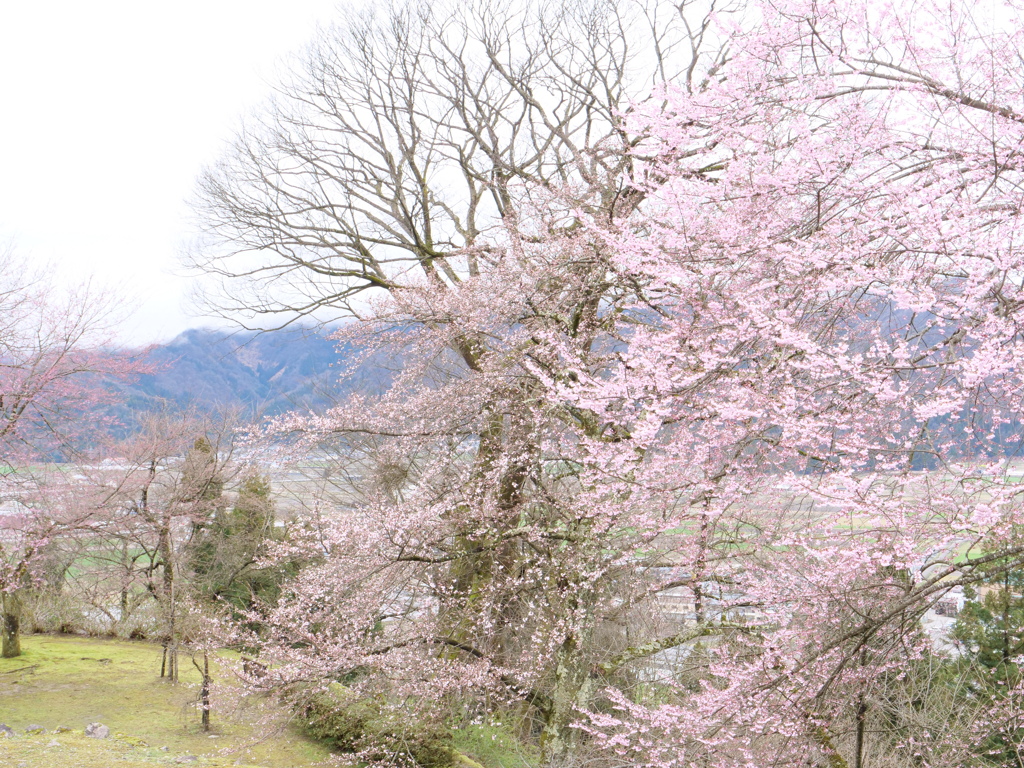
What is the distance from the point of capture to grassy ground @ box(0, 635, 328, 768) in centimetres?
739

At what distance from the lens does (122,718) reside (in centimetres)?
1085

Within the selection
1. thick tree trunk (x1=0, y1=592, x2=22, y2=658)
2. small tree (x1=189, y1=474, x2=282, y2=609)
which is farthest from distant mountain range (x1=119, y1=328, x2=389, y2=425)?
thick tree trunk (x1=0, y1=592, x2=22, y2=658)

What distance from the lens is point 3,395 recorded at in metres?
9.20

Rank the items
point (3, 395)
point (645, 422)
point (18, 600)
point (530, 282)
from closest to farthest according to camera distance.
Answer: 1. point (645, 422)
2. point (530, 282)
3. point (3, 395)
4. point (18, 600)

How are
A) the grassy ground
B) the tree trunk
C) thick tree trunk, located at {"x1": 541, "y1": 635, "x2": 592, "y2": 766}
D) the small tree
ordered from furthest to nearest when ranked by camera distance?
A: the small tree → the tree trunk → the grassy ground → thick tree trunk, located at {"x1": 541, "y1": 635, "x2": 592, "y2": 766}

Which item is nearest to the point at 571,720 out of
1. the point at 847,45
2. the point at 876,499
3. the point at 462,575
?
the point at 462,575

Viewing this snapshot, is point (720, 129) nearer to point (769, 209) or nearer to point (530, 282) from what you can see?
point (769, 209)

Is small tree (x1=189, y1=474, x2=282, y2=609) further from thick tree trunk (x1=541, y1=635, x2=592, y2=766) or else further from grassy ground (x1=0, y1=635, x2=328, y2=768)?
thick tree trunk (x1=541, y1=635, x2=592, y2=766)

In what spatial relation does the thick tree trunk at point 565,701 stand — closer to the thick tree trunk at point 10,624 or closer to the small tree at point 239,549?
the small tree at point 239,549

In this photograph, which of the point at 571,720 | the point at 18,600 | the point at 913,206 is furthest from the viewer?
the point at 18,600

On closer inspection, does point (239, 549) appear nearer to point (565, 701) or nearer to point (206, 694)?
Result: point (206, 694)

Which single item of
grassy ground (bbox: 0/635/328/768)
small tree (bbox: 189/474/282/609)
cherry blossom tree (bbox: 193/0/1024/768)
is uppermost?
cherry blossom tree (bbox: 193/0/1024/768)

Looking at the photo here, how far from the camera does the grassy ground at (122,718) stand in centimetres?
739

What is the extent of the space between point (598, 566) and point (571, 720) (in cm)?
185
